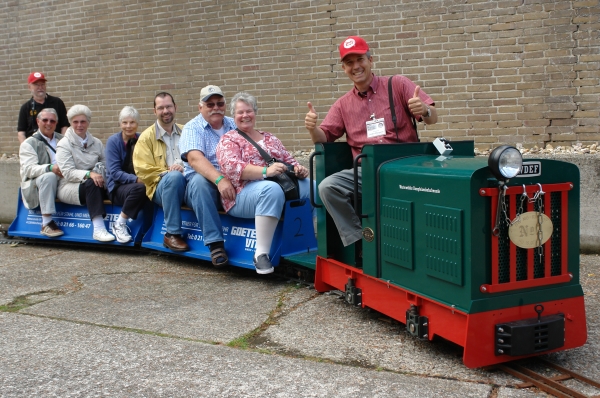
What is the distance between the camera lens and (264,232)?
18.5ft

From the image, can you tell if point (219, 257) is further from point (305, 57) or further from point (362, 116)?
point (305, 57)

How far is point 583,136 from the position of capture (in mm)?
6723

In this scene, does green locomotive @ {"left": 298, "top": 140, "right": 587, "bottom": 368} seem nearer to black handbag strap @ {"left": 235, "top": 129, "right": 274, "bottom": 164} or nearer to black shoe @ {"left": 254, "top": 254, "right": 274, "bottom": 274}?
black shoe @ {"left": 254, "top": 254, "right": 274, "bottom": 274}

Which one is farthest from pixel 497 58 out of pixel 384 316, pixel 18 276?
pixel 18 276

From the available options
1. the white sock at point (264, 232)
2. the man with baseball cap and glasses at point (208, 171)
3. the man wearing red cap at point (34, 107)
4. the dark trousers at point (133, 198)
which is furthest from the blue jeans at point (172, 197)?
the man wearing red cap at point (34, 107)

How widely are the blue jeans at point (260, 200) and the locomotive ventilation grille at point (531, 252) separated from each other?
239 centimetres

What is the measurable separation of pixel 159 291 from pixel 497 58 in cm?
422

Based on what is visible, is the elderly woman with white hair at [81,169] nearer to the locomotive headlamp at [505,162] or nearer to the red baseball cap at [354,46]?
the red baseball cap at [354,46]

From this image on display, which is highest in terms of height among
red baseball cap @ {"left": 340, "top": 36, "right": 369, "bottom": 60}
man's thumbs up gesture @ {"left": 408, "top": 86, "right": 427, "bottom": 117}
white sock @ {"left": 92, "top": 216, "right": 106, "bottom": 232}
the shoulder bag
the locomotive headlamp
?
red baseball cap @ {"left": 340, "top": 36, "right": 369, "bottom": 60}

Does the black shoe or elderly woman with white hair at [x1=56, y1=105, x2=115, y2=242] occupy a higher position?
elderly woman with white hair at [x1=56, y1=105, x2=115, y2=242]

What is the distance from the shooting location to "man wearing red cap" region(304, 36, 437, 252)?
15.2 feet

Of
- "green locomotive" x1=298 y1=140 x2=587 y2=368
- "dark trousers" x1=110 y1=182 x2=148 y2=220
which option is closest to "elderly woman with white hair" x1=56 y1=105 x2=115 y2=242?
"dark trousers" x1=110 y1=182 x2=148 y2=220

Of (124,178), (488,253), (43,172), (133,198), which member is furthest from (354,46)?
(43,172)

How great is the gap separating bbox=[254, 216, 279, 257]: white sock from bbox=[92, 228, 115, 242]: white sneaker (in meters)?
2.26
